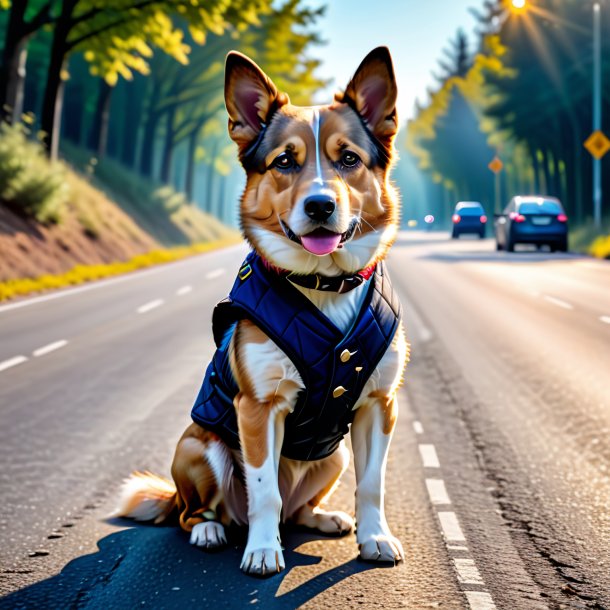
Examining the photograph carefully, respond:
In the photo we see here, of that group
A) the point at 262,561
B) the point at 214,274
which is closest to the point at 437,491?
the point at 262,561

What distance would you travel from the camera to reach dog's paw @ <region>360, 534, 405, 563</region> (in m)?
3.78

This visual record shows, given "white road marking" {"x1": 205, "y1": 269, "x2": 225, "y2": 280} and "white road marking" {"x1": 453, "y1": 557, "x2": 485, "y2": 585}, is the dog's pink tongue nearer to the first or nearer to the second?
"white road marking" {"x1": 453, "y1": 557, "x2": 485, "y2": 585}

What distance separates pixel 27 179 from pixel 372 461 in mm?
21601

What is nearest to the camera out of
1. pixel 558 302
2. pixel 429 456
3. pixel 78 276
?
pixel 429 456

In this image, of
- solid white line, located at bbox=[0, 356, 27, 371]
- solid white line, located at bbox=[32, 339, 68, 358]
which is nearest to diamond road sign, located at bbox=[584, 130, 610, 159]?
solid white line, located at bbox=[32, 339, 68, 358]

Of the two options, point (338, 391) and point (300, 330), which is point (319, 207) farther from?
point (338, 391)

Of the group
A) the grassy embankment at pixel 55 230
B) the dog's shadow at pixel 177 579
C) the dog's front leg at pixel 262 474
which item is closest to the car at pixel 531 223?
the dog's front leg at pixel 262 474

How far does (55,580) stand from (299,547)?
1.05m

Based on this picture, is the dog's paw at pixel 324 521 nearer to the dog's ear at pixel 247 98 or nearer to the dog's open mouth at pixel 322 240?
the dog's open mouth at pixel 322 240

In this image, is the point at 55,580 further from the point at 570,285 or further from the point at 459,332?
the point at 570,285

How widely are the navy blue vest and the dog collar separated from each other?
0.06 meters

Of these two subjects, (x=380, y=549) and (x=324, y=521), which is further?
(x=324, y=521)

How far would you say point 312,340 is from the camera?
11.1 ft

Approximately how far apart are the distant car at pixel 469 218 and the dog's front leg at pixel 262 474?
3.49 feet
